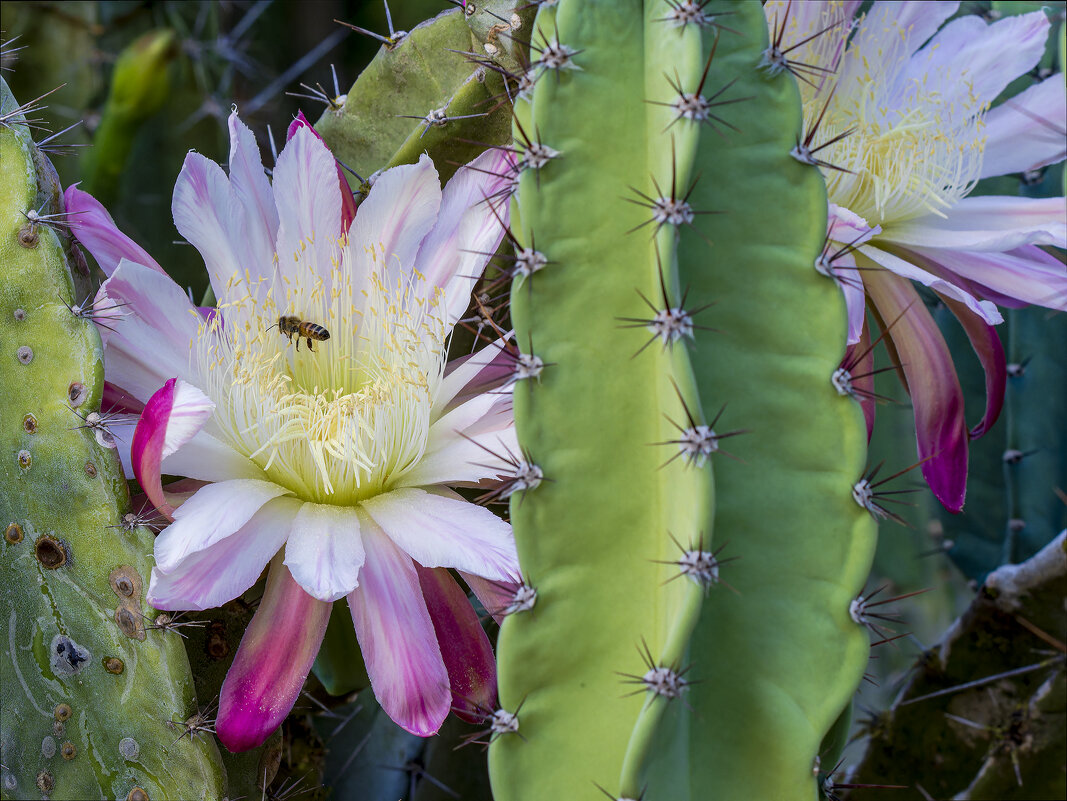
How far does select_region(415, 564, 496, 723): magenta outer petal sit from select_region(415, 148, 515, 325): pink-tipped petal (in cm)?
17

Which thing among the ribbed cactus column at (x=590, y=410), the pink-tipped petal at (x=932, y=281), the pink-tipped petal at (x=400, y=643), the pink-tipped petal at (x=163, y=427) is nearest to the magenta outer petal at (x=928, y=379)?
the pink-tipped petal at (x=932, y=281)

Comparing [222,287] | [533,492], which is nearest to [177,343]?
[222,287]

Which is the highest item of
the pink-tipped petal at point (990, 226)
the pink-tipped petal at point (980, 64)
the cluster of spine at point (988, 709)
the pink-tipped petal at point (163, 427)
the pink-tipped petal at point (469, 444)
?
the pink-tipped petal at point (980, 64)

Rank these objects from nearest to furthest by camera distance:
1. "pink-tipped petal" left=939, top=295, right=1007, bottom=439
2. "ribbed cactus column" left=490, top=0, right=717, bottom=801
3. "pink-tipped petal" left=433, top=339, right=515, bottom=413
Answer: "ribbed cactus column" left=490, top=0, right=717, bottom=801 → "pink-tipped petal" left=433, top=339, right=515, bottom=413 → "pink-tipped petal" left=939, top=295, right=1007, bottom=439

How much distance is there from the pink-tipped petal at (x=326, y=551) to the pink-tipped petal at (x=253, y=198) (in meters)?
0.18

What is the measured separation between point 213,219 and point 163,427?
0.17 meters

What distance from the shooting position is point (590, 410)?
0.53 m

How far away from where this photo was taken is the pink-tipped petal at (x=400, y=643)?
1.84 ft

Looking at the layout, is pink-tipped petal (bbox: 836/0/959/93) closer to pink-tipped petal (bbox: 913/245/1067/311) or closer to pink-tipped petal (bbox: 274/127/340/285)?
pink-tipped petal (bbox: 913/245/1067/311)

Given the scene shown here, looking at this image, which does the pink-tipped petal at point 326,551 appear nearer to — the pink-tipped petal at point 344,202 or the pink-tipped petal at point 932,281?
the pink-tipped petal at point 344,202

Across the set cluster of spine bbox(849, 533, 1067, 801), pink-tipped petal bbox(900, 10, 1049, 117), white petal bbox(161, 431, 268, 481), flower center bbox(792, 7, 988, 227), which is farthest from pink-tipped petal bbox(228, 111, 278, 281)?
cluster of spine bbox(849, 533, 1067, 801)

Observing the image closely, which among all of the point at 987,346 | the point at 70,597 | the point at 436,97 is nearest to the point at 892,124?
the point at 987,346

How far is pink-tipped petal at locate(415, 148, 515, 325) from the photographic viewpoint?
639mm

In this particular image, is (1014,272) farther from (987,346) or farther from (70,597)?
(70,597)
